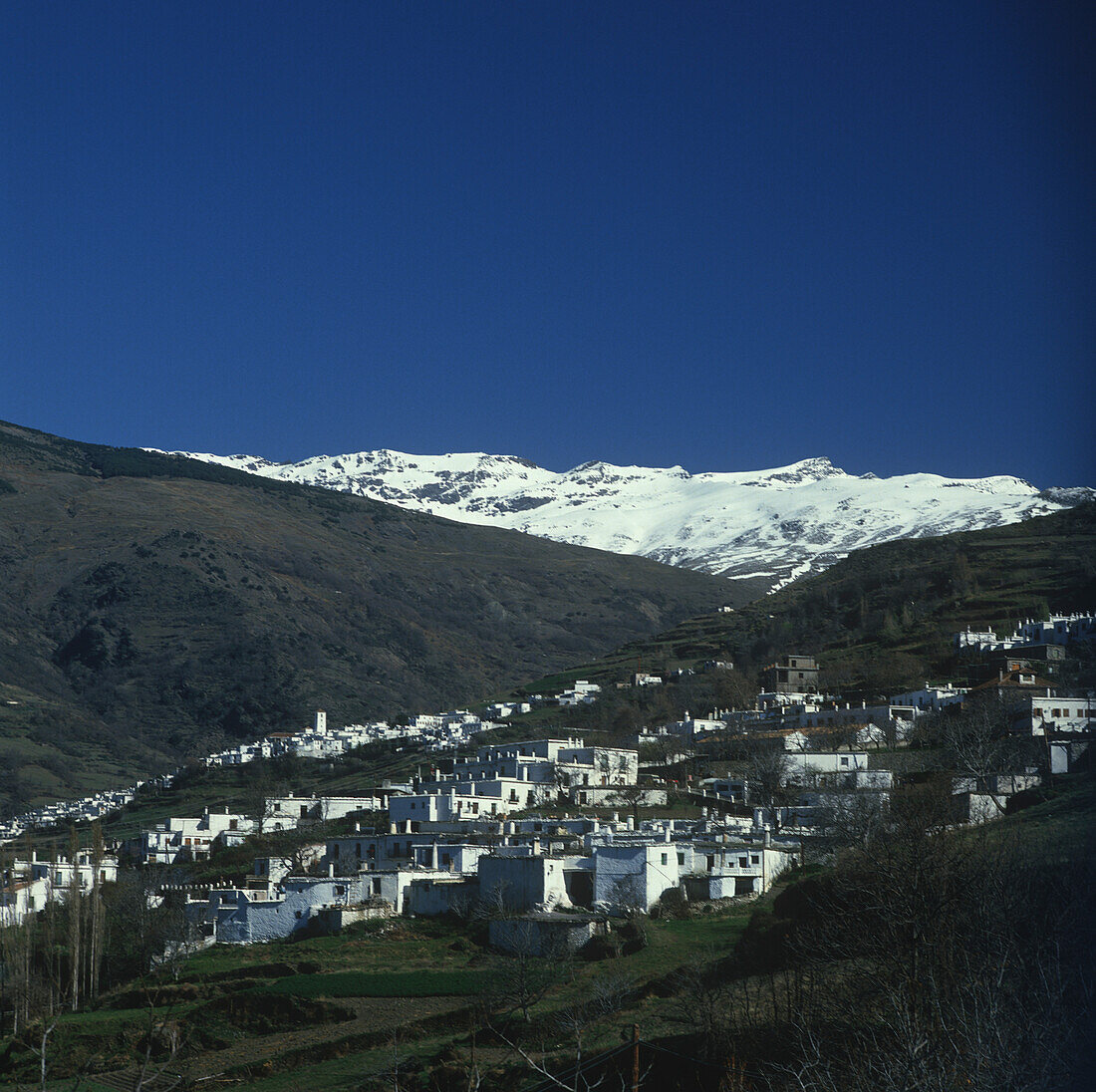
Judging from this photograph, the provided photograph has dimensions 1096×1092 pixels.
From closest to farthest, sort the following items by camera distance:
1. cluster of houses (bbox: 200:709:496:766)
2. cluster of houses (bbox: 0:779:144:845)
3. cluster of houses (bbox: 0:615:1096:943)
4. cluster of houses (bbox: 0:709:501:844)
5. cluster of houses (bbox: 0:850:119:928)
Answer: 1. cluster of houses (bbox: 0:615:1096:943)
2. cluster of houses (bbox: 0:850:119:928)
3. cluster of houses (bbox: 0:779:144:845)
4. cluster of houses (bbox: 0:709:501:844)
5. cluster of houses (bbox: 200:709:496:766)

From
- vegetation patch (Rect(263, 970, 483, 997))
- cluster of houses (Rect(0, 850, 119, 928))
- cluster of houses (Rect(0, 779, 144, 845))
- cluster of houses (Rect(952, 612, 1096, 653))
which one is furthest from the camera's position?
cluster of houses (Rect(0, 779, 144, 845))

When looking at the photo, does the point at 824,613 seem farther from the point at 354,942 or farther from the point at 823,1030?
the point at 823,1030

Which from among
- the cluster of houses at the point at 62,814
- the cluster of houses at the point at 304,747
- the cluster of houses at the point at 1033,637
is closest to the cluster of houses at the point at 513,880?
the cluster of houses at the point at 1033,637

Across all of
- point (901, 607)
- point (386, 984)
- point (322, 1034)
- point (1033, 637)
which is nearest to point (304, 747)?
point (901, 607)

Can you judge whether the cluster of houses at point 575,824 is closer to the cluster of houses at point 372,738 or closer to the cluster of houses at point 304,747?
the cluster of houses at point 372,738

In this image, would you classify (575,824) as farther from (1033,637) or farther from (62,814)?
(62,814)

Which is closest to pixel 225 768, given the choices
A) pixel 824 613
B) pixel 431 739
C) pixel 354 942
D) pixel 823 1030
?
pixel 431 739

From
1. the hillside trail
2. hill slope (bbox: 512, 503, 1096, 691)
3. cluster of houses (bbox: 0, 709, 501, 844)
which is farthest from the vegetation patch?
cluster of houses (bbox: 0, 709, 501, 844)

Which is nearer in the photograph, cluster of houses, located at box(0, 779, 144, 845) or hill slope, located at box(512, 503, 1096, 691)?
hill slope, located at box(512, 503, 1096, 691)

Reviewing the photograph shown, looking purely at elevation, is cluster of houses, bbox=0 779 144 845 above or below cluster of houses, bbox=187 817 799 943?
above

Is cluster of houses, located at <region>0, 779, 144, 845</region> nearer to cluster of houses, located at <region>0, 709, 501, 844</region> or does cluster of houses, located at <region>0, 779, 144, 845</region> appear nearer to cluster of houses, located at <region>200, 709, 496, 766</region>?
cluster of houses, located at <region>0, 709, 501, 844</region>

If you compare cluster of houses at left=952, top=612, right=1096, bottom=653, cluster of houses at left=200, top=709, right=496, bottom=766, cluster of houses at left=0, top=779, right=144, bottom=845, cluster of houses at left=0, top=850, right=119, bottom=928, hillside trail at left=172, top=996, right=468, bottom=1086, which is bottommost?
hillside trail at left=172, top=996, right=468, bottom=1086
